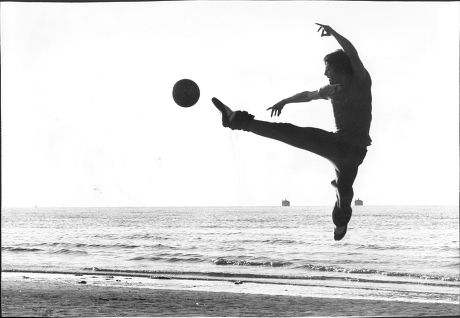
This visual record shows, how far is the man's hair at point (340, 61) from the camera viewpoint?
21.6 ft

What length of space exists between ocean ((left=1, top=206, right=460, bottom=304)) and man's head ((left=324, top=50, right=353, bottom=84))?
7.46 meters

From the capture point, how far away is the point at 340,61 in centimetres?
658

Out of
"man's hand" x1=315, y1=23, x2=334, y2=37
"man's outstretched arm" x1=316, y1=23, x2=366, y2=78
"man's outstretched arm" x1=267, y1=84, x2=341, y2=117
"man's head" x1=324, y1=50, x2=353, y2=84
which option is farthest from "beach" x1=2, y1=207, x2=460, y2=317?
"man's hand" x1=315, y1=23, x2=334, y2=37

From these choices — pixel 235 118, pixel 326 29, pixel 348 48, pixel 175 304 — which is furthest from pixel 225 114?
pixel 175 304

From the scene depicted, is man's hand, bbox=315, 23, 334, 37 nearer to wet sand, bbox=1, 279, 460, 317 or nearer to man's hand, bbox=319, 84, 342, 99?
man's hand, bbox=319, 84, 342, 99

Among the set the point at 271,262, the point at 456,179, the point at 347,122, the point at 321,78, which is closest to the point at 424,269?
the point at 271,262

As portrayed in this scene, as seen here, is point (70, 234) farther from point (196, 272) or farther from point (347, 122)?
point (347, 122)

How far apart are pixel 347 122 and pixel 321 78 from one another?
2.11 meters

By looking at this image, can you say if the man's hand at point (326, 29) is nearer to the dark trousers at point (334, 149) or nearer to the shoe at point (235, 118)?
the dark trousers at point (334, 149)

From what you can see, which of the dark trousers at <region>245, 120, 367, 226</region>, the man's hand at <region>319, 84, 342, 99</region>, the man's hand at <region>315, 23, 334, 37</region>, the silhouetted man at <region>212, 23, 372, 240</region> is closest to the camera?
the dark trousers at <region>245, 120, 367, 226</region>

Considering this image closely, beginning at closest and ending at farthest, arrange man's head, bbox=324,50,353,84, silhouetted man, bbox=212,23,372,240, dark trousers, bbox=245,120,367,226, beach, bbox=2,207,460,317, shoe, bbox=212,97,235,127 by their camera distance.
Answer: shoe, bbox=212,97,235,127 → dark trousers, bbox=245,120,367,226 → silhouetted man, bbox=212,23,372,240 → man's head, bbox=324,50,353,84 → beach, bbox=2,207,460,317

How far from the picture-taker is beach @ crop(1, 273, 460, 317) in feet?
35.3

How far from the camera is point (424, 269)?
21.2 m

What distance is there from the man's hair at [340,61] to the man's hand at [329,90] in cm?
14
